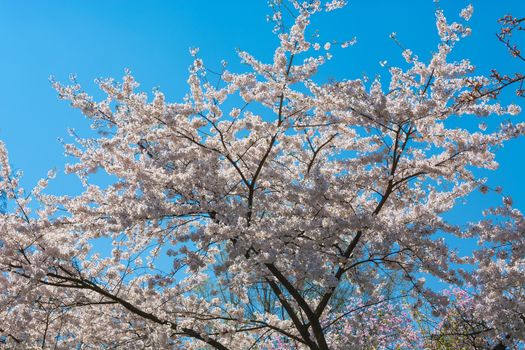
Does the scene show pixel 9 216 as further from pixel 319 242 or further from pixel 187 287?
pixel 319 242

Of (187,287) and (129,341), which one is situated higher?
(187,287)

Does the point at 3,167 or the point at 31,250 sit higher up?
the point at 3,167

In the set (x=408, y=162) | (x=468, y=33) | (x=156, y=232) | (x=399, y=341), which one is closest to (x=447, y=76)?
(x=468, y=33)

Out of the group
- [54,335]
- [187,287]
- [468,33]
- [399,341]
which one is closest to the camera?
[468,33]

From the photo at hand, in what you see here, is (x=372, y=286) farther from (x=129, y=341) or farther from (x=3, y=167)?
(x=3, y=167)

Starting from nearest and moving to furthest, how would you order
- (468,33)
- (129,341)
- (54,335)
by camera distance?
(468,33)
(129,341)
(54,335)

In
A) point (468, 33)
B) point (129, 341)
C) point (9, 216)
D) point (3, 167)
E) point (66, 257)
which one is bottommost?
point (129, 341)

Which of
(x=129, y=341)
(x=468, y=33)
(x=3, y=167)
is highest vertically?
(x=468, y=33)

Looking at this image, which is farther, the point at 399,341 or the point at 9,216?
the point at 399,341

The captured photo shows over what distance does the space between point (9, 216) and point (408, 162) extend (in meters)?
6.31

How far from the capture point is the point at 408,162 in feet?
28.8

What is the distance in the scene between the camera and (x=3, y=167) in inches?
328

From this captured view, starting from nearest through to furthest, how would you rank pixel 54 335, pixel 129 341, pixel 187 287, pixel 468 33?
pixel 468 33 → pixel 129 341 → pixel 187 287 → pixel 54 335

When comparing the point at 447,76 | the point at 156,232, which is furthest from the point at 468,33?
the point at 156,232
